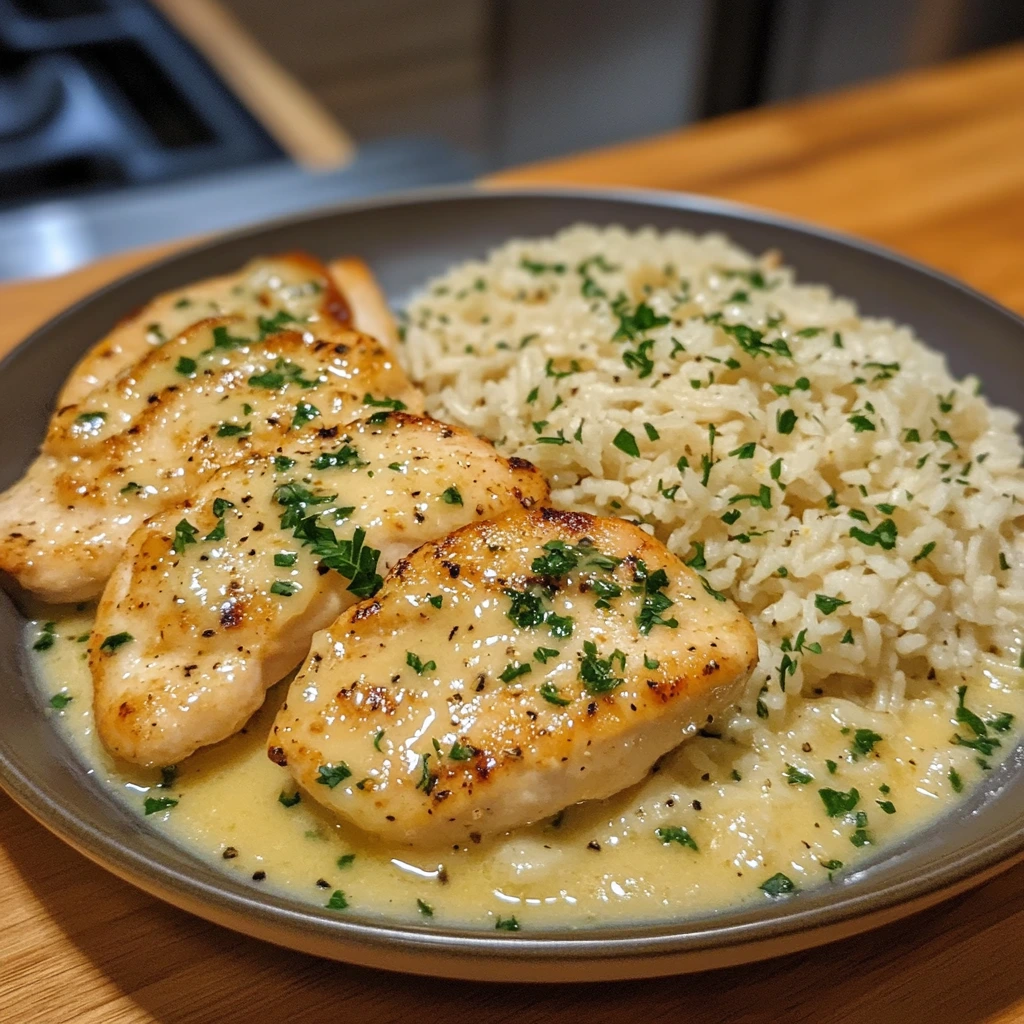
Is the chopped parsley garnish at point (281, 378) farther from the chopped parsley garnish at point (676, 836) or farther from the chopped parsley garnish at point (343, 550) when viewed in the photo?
the chopped parsley garnish at point (676, 836)

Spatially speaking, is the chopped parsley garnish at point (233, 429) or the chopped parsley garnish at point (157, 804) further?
the chopped parsley garnish at point (233, 429)

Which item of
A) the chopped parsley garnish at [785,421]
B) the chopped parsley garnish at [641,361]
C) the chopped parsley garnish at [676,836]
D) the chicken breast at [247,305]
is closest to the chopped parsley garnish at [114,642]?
the chicken breast at [247,305]

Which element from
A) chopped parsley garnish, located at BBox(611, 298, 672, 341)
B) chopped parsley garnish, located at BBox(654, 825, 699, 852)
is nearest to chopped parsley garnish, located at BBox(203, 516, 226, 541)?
chopped parsley garnish, located at BBox(654, 825, 699, 852)

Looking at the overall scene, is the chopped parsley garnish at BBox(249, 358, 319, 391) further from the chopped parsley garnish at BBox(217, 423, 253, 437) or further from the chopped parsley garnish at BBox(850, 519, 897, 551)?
the chopped parsley garnish at BBox(850, 519, 897, 551)

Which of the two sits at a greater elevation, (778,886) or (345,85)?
(345,85)

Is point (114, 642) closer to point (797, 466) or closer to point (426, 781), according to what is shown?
point (426, 781)

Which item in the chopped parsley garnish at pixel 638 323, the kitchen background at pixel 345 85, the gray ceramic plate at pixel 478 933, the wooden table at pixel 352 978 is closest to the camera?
the gray ceramic plate at pixel 478 933

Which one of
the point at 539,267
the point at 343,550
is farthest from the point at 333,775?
the point at 539,267
